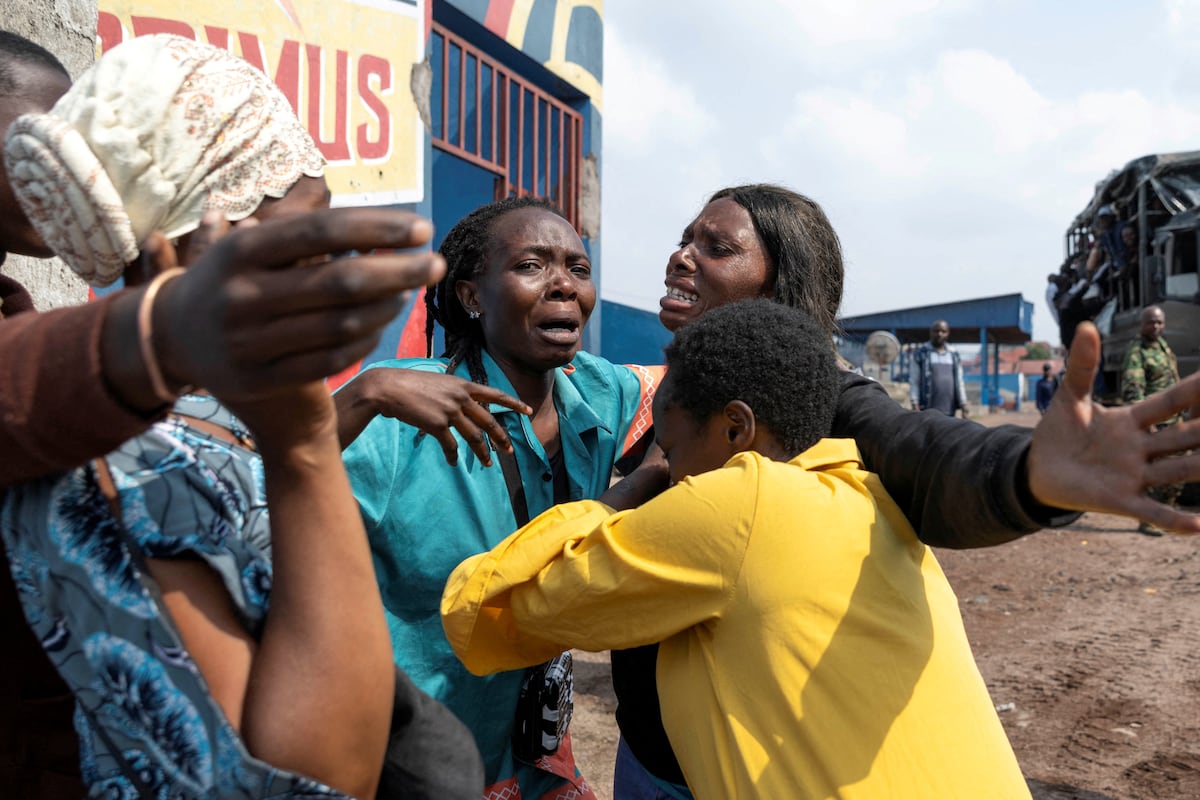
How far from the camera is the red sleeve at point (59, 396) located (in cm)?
73

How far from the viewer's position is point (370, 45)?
200 inches

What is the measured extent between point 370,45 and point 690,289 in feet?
12.2

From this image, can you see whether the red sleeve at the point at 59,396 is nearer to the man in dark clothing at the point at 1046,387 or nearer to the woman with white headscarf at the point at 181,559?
the woman with white headscarf at the point at 181,559

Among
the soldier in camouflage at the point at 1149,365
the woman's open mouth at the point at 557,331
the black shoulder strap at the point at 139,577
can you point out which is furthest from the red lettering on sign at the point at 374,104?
the soldier in camouflage at the point at 1149,365

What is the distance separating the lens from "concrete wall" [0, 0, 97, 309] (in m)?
2.61

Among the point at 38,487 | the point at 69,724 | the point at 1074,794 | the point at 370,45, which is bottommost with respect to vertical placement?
the point at 1074,794

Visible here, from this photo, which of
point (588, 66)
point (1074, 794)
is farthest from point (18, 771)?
point (588, 66)

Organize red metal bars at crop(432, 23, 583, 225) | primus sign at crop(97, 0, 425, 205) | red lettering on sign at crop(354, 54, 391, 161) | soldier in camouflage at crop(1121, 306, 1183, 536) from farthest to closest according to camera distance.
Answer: soldier in camouflage at crop(1121, 306, 1183, 536)
red metal bars at crop(432, 23, 583, 225)
red lettering on sign at crop(354, 54, 391, 161)
primus sign at crop(97, 0, 425, 205)

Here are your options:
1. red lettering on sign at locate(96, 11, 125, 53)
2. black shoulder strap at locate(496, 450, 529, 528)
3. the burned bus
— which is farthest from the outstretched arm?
the burned bus

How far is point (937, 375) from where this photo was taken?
11.3 meters

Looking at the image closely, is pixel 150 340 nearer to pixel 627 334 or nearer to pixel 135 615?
pixel 135 615

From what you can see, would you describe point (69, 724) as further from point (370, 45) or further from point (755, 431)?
point (370, 45)

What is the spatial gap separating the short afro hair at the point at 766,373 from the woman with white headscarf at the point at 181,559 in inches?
35.4

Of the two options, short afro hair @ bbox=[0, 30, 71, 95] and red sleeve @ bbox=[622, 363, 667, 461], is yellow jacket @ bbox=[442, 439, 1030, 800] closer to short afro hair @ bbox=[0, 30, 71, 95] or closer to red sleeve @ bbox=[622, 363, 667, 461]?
red sleeve @ bbox=[622, 363, 667, 461]
